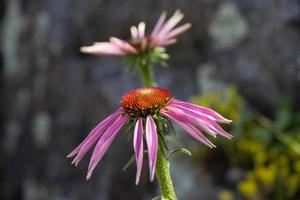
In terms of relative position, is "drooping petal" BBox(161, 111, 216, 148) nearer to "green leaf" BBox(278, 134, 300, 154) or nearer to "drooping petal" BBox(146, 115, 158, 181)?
"drooping petal" BBox(146, 115, 158, 181)

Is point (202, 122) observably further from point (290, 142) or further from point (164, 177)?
point (290, 142)

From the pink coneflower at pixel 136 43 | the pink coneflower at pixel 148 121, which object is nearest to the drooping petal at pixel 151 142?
the pink coneflower at pixel 148 121

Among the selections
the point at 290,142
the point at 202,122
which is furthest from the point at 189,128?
the point at 290,142

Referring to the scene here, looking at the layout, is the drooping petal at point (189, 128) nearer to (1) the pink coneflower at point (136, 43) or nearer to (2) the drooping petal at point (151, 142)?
(2) the drooping petal at point (151, 142)

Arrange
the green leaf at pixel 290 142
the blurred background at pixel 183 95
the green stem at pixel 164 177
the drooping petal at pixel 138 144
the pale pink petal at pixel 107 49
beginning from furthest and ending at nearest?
the blurred background at pixel 183 95 → the green leaf at pixel 290 142 → the pale pink petal at pixel 107 49 → the green stem at pixel 164 177 → the drooping petal at pixel 138 144

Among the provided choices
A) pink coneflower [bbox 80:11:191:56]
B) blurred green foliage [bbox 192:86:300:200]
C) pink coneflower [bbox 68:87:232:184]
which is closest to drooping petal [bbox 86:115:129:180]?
pink coneflower [bbox 68:87:232:184]

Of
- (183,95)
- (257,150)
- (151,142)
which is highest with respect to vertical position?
(151,142)
